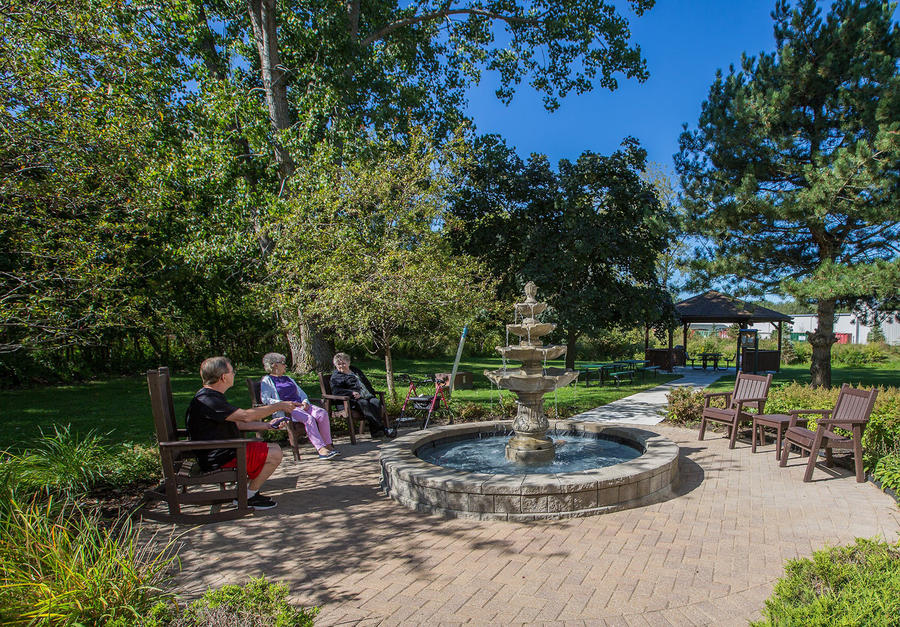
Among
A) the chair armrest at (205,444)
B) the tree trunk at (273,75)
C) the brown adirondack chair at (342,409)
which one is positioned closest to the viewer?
the chair armrest at (205,444)

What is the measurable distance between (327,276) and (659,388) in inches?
397

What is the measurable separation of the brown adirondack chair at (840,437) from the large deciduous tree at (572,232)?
9338 millimetres

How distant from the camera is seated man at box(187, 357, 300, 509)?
4.42 meters

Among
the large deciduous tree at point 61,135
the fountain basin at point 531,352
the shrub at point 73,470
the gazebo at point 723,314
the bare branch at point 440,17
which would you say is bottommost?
the shrub at point 73,470

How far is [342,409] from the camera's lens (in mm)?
7984

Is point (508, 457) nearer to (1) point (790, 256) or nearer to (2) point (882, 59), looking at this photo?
(1) point (790, 256)

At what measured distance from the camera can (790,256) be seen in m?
12.6

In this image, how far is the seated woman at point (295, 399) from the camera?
6.43m

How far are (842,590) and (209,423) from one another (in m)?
4.43

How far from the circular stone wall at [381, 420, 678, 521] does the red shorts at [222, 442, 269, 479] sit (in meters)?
1.20

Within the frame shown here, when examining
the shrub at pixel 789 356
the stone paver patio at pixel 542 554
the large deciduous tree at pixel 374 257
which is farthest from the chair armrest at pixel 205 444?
the shrub at pixel 789 356

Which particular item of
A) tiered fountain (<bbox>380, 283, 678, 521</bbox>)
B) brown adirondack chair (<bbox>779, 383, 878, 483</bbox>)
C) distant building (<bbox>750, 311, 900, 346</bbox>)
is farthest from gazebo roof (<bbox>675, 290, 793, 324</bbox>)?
tiered fountain (<bbox>380, 283, 678, 521</bbox>)

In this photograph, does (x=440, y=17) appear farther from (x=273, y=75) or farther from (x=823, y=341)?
(x=823, y=341)

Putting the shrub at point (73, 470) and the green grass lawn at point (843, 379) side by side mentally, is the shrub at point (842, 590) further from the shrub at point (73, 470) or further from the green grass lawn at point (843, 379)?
the green grass lawn at point (843, 379)
